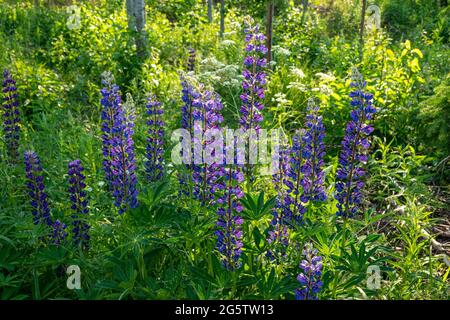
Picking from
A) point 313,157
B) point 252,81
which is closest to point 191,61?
point 252,81

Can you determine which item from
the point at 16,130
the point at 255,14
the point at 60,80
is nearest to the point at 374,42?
the point at 255,14

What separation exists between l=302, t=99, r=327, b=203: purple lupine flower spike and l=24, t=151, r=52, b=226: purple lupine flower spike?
1.44 meters

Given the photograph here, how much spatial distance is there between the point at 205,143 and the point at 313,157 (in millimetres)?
561

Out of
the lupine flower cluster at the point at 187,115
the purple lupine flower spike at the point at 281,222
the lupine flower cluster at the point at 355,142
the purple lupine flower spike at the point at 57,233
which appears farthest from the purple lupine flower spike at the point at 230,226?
the purple lupine flower spike at the point at 57,233

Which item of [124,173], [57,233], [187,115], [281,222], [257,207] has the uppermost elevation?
[187,115]

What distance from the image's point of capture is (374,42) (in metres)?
6.41

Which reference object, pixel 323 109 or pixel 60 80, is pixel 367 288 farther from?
pixel 60 80

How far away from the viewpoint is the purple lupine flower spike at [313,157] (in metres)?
2.66

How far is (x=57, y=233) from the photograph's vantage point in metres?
2.90

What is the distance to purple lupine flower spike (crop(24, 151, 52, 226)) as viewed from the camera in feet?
9.50

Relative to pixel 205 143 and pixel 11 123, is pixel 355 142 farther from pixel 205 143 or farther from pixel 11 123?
pixel 11 123

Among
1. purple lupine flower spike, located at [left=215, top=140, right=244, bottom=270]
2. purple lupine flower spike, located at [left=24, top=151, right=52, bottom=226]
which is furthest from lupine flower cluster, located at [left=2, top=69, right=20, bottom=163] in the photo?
purple lupine flower spike, located at [left=215, top=140, right=244, bottom=270]

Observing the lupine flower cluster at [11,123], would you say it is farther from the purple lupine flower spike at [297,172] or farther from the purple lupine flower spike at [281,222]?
the purple lupine flower spike at [297,172]

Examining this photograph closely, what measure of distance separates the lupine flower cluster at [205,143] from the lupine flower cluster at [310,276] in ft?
2.25
